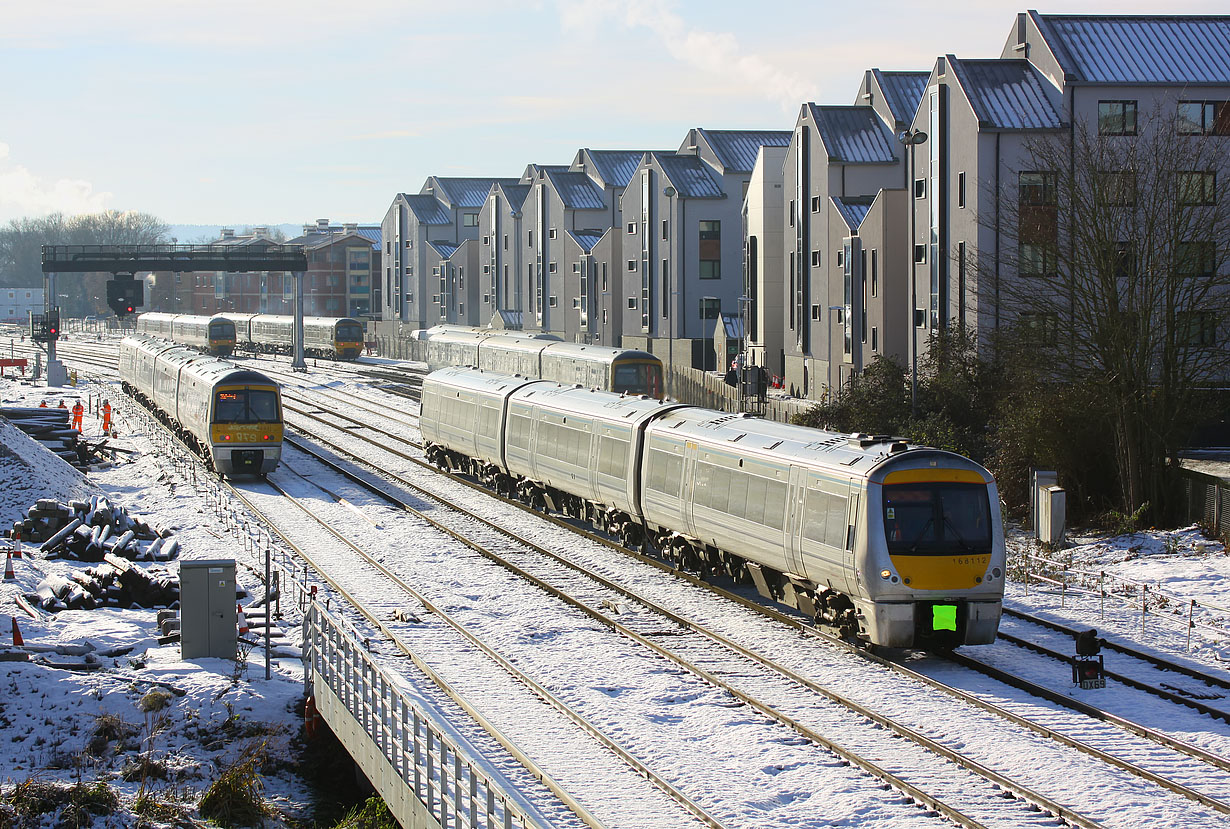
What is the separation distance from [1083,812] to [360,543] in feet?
58.3

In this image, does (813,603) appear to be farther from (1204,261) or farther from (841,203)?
(841,203)

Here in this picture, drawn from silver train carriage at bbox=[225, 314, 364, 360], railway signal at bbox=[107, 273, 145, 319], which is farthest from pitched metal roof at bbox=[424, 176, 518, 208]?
railway signal at bbox=[107, 273, 145, 319]

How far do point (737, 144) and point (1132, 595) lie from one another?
54.2 m

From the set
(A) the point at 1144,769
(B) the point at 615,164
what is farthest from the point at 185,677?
(B) the point at 615,164

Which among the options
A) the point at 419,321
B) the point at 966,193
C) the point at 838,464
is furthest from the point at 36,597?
the point at 419,321

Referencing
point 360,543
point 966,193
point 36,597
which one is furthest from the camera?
point 966,193

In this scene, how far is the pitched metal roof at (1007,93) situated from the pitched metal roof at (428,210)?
68.1m

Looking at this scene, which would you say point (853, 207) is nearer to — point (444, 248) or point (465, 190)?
point (444, 248)

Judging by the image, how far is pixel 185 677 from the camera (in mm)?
17453

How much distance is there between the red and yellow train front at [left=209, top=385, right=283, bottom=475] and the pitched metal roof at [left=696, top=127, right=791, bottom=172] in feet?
129

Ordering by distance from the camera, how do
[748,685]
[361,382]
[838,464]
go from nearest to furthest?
[748,685], [838,464], [361,382]

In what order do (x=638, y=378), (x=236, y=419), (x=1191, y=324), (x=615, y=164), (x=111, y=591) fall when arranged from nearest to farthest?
(x=111, y=591)
(x=1191, y=324)
(x=236, y=419)
(x=638, y=378)
(x=615, y=164)

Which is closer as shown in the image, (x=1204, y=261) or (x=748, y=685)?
(x=748, y=685)

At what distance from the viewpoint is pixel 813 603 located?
1962 cm
